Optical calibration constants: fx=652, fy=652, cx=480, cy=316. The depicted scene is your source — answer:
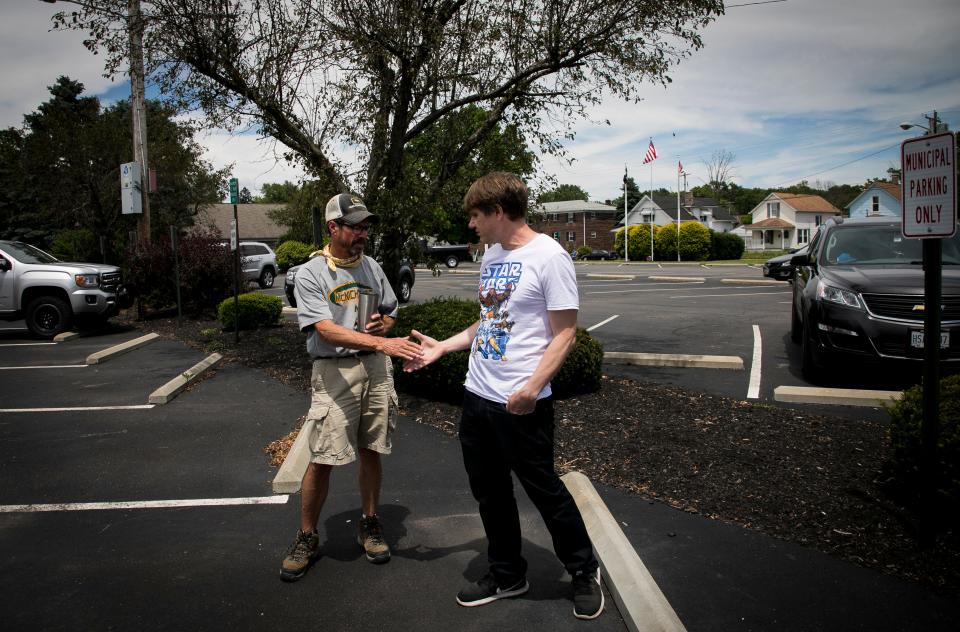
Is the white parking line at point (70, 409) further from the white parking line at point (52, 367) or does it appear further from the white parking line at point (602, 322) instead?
the white parking line at point (602, 322)

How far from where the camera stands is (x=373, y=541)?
382 cm

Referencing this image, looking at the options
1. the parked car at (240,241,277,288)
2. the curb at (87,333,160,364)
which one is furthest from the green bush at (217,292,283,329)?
the parked car at (240,241,277,288)

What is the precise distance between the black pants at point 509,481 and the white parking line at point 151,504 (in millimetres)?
2046

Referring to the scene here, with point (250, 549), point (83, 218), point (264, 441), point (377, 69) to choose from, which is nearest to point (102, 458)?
point (264, 441)

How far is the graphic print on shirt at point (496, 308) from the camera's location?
10.1 feet

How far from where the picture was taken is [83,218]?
24.7 m

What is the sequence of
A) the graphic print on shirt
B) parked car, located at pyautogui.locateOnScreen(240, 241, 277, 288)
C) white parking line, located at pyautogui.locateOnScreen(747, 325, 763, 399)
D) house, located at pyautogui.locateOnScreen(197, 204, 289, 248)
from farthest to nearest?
house, located at pyautogui.locateOnScreen(197, 204, 289, 248) < parked car, located at pyautogui.locateOnScreen(240, 241, 277, 288) < white parking line, located at pyautogui.locateOnScreen(747, 325, 763, 399) < the graphic print on shirt

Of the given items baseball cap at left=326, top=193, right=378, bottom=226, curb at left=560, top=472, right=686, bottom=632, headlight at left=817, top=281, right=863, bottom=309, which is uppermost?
baseball cap at left=326, top=193, right=378, bottom=226

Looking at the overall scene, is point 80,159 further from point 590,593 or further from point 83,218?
point 590,593

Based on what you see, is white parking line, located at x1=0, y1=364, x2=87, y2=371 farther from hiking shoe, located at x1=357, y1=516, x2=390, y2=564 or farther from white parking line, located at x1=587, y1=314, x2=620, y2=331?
white parking line, located at x1=587, y1=314, x2=620, y2=331

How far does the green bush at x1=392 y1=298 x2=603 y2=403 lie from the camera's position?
6.78 m

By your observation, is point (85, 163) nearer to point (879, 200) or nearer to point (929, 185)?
point (929, 185)

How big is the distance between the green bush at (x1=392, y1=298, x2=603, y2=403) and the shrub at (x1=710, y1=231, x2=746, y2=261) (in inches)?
1971

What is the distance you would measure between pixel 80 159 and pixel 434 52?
19924 mm
